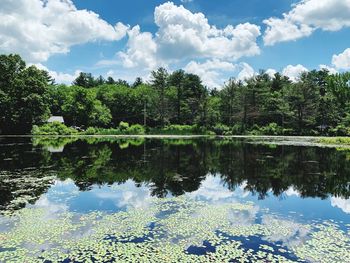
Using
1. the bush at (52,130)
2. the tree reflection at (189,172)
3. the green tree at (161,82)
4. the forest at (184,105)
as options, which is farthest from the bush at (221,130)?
the tree reflection at (189,172)

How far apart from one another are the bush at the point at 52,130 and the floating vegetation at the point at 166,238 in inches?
2246

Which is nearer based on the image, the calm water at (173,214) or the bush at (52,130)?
Result: the calm water at (173,214)

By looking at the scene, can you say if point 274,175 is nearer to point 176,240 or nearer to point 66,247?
point 176,240

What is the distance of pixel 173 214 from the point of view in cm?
1184

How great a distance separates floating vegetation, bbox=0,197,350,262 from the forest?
5545 centimetres

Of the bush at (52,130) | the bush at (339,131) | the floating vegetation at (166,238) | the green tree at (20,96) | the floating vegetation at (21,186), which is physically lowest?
the floating vegetation at (166,238)

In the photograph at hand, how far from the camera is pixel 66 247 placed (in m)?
8.70

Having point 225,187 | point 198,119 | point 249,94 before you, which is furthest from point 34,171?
point 249,94

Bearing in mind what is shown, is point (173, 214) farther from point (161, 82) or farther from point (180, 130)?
point (161, 82)

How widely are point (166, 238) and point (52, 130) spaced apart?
203 ft

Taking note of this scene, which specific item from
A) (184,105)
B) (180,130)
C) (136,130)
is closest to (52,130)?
(136,130)

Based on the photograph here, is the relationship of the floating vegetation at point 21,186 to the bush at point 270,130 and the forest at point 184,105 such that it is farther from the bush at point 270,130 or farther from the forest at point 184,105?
the bush at point 270,130

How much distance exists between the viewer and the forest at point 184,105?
64.5m

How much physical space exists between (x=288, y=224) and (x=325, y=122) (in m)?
63.8
